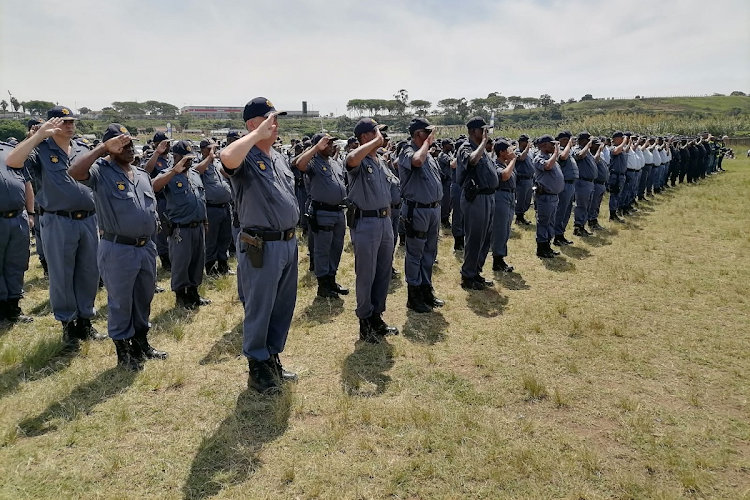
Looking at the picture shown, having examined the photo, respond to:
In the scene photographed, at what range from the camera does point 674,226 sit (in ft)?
36.7

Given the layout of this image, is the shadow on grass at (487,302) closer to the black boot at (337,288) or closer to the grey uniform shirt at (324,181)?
the black boot at (337,288)

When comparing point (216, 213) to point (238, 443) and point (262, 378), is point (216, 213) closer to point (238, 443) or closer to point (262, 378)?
point (262, 378)

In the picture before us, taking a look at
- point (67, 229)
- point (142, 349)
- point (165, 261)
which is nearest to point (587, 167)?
point (165, 261)

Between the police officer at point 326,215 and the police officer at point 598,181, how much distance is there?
649 centimetres

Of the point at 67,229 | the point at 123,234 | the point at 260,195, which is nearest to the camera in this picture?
the point at 260,195

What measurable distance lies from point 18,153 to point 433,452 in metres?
4.08

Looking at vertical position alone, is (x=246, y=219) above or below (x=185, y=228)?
above

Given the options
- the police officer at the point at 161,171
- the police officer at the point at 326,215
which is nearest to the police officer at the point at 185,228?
the police officer at the point at 161,171

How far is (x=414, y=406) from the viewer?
3789mm

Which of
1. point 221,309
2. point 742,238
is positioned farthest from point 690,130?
point 221,309

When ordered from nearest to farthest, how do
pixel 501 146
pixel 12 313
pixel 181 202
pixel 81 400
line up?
1. pixel 81 400
2. pixel 12 313
3. pixel 181 202
4. pixel 501 146

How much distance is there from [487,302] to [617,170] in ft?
24.7

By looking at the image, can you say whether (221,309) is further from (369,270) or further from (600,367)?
(600,367)

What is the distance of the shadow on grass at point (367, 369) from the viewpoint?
13.6ft
